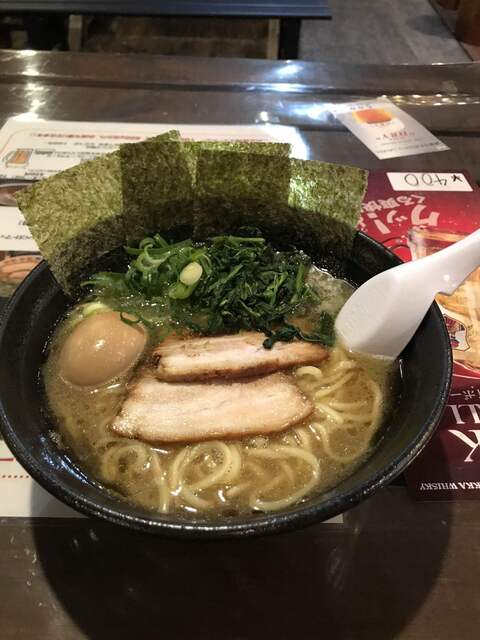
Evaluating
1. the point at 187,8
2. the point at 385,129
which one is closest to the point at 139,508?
the point at 385,129

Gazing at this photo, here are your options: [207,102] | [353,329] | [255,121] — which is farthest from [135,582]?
[207,102]

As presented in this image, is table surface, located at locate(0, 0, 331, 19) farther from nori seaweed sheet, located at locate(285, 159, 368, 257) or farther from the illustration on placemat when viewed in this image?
nori seaweed sheet, located at locate(285, 159, 368, 257)

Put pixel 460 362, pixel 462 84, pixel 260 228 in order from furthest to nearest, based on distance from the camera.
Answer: pixel 462 84 < pixel 260 228 < pixel 460 362

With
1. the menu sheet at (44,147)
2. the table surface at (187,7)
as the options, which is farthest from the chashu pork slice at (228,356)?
the table surface at (187,7)

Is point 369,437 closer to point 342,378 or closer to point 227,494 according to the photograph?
point 342,378

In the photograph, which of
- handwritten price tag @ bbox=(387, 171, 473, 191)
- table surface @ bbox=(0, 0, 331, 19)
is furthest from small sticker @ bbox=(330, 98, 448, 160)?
table surface @ bbox=(0, 0, 331, 19)

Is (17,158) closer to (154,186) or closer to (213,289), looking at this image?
(154,186)
